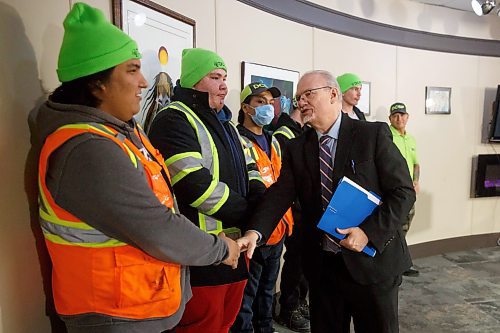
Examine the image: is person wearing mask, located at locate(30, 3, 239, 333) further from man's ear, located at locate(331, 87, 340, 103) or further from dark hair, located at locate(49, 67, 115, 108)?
man's ear, located at locate(331, 87, 340, 103)

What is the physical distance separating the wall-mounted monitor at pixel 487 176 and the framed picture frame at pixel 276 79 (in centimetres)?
292

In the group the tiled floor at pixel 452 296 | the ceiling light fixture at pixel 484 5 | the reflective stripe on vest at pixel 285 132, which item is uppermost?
the ceiling light fixture at pixel 484 5

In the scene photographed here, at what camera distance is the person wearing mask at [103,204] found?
105cm

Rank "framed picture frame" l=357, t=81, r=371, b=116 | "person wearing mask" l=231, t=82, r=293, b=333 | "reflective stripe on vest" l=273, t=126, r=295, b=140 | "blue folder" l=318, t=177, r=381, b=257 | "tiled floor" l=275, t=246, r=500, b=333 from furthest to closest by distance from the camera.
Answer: "framed picture frame" l=357, t=81, r=371, b=116 < "tiled floor" l=275, t=246, r=500, b=333 < "reflective stripe on vest" l=273, t=126, r=295, b=140 < "person wearing mask" l=231, t=82, r=293, b=333 < "blue folder" l=318, t=177, r=381, b=257

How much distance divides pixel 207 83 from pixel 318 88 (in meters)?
0.49

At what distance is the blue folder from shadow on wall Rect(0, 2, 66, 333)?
1.00 metres

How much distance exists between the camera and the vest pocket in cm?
111

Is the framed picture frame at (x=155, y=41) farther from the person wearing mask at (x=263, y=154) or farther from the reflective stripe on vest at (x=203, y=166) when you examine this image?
the person wearing mask at (x=263, y=154)

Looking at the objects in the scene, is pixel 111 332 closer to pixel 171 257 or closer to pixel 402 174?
pixel 171 257

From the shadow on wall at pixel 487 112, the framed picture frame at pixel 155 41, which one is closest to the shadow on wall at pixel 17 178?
the framed picture frame at pixel 155 41

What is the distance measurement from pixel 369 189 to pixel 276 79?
1.92 m

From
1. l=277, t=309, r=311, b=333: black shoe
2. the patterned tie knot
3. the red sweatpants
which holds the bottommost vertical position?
l=277, t=309, r=311, b=333: black shoe

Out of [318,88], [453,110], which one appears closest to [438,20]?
[453,110]

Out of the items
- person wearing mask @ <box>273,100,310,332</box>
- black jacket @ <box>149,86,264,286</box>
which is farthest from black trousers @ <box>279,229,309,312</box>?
black jacket @ <box>149,86,264,286</box>
